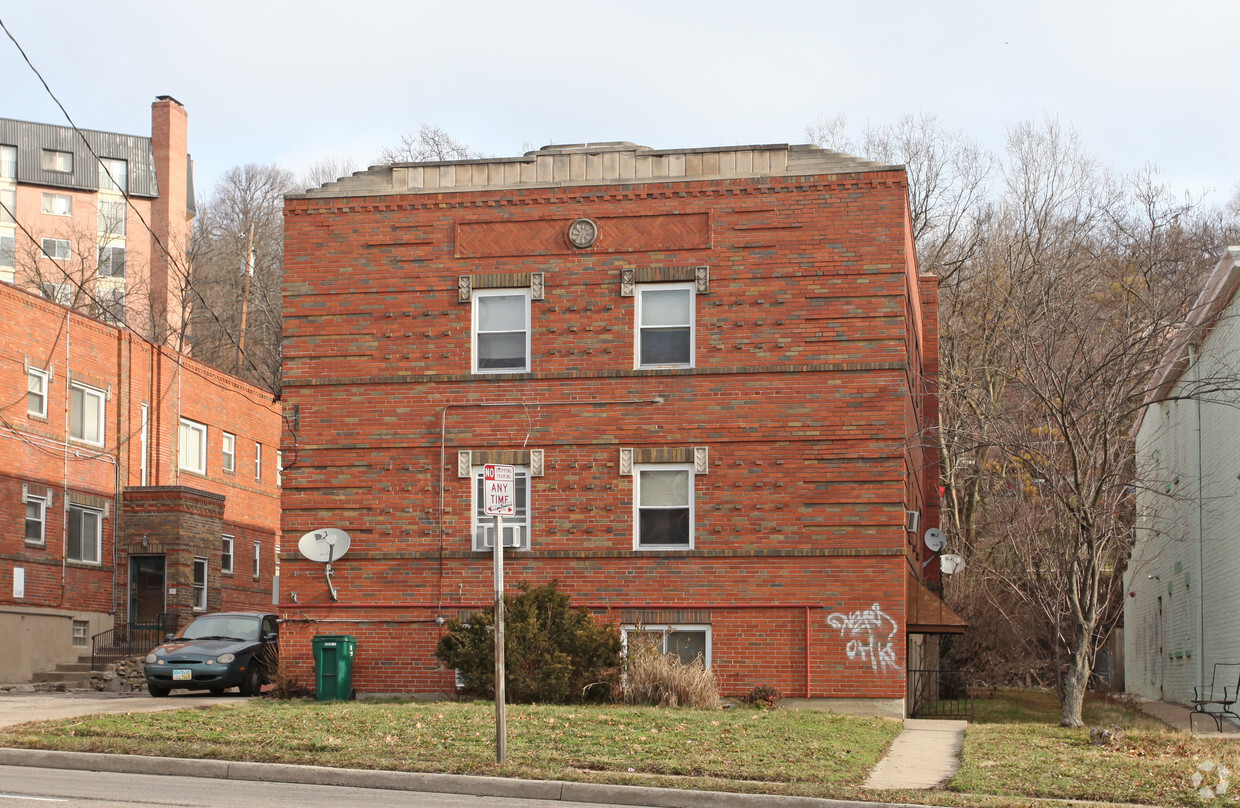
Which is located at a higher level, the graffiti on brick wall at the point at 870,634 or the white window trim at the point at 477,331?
the white window trim at the point at 477,331

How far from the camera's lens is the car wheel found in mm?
23861

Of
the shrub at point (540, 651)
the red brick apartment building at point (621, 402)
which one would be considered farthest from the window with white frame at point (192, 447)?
the shrub at point (540, 651)

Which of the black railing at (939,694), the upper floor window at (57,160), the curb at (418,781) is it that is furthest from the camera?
the upper floor window at (57,160)

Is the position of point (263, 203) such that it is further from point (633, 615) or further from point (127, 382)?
point (633, 615)

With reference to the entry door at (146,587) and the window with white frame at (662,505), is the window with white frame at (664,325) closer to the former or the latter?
the window with white frame at (662,505)

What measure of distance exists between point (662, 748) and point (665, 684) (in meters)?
5.57

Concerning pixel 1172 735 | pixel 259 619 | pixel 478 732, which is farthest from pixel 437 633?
pixel 1172 735

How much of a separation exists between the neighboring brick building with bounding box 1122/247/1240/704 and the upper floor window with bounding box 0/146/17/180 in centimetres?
6380

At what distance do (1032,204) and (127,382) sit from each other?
1116 inches

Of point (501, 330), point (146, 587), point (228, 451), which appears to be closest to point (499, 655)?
point (501, 330)

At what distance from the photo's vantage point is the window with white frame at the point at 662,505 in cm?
2162

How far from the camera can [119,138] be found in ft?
243

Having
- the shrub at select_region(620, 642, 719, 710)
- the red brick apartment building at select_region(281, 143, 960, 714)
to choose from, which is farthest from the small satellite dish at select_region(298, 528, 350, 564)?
the shrub at select_region(620, 642, 719, 710)

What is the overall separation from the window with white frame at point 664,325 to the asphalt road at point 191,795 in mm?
10963
